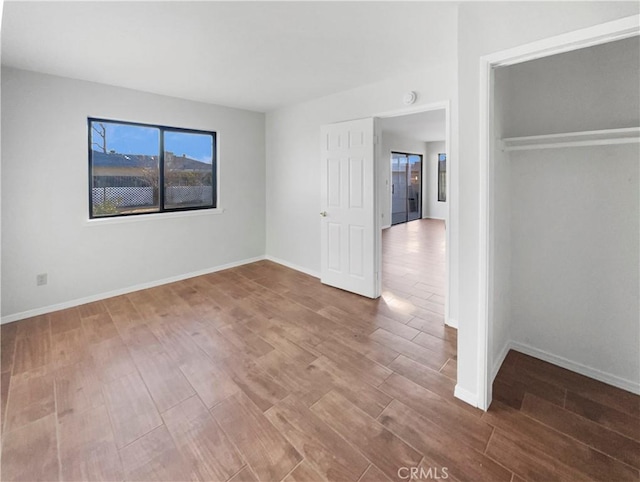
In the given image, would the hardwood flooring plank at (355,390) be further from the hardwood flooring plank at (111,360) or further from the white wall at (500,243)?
the hardwood flooring plank at (111,360)

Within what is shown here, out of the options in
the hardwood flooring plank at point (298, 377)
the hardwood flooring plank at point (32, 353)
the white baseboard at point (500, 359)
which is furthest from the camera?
the hardwood flooring plank at point (32, 353)

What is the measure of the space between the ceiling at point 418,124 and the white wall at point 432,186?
1.46 meters

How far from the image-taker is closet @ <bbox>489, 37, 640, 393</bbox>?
202 cm

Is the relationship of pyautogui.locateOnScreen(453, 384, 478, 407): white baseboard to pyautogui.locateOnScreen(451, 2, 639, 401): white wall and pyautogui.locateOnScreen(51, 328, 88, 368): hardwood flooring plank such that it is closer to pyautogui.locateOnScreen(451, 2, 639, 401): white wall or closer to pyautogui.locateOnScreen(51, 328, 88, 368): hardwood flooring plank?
pyautogui.locateOnScreen(451, 2, 639, 401): white wall

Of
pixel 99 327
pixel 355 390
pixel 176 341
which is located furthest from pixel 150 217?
pixel 355 390

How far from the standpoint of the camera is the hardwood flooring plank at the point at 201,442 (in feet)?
5.10

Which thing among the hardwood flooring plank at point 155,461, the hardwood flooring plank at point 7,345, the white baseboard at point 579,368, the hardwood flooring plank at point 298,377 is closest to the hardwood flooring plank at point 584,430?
the white baseboard at point 579,368

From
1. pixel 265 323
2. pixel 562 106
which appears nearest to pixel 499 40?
pixel 562 106

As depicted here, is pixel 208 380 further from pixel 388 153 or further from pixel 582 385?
pixel 388 153

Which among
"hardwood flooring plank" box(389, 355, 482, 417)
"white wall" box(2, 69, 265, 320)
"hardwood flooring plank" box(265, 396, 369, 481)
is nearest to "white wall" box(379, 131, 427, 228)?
"white wall" box(2, 69, 265, 320)

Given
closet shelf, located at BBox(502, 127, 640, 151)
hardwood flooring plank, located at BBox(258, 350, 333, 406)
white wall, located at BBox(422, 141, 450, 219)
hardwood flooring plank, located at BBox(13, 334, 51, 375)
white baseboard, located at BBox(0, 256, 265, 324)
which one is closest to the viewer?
closet shelf, located at BBox(502, 127, 640, 151)

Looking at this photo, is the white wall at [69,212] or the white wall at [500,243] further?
the white wall at [69,212]

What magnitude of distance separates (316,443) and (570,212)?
7.75 ft

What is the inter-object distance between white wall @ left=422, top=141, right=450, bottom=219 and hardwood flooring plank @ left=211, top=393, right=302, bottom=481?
31.2ft
